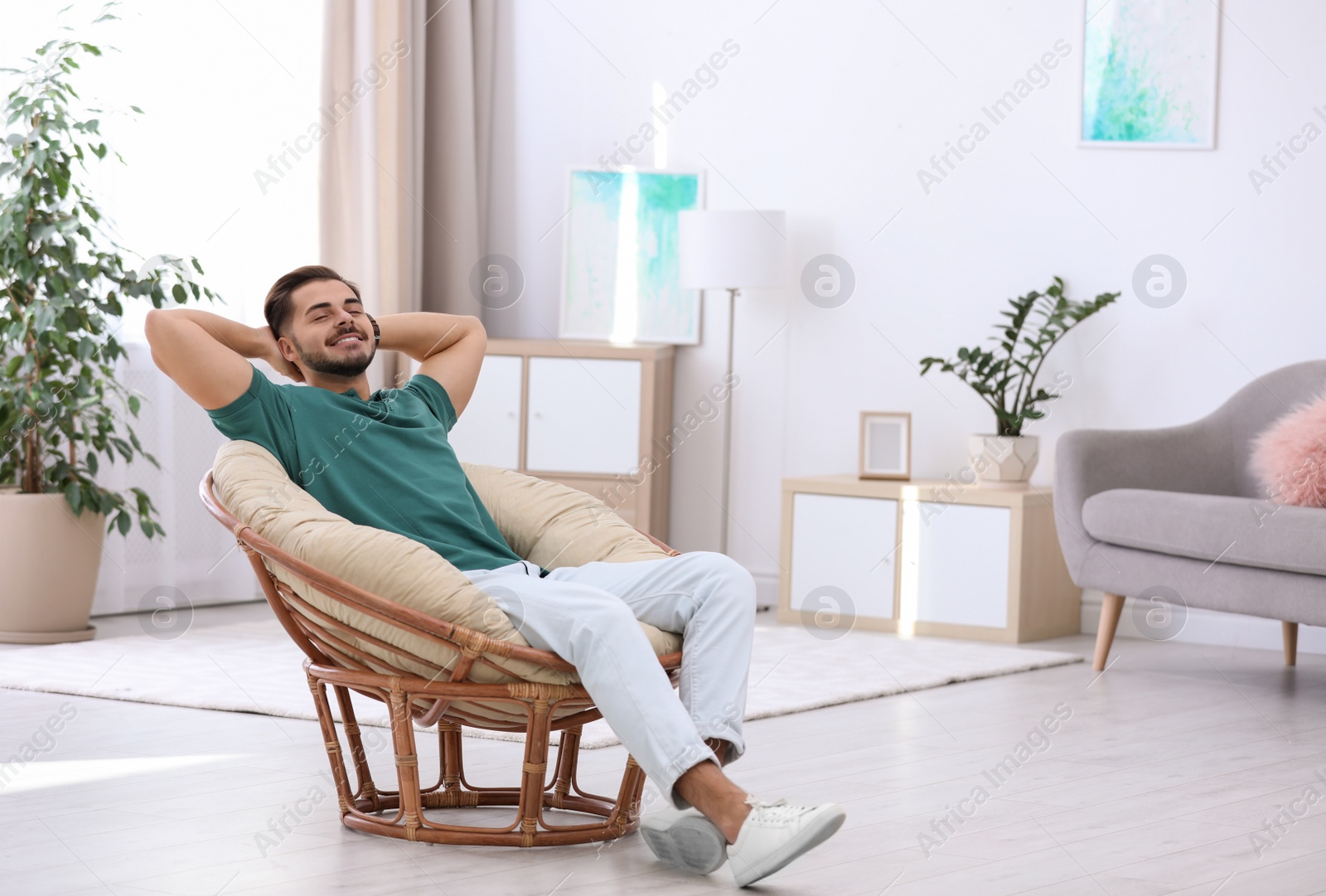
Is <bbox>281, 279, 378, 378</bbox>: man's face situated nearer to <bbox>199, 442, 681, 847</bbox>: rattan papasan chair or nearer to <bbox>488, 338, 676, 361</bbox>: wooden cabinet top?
<bbox>199, 442, 681, 847</bbox>: rattan papasan chair

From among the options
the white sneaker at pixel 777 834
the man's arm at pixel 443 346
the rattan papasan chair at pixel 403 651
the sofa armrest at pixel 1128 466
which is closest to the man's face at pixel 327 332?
the man's arm at pixel 443 346

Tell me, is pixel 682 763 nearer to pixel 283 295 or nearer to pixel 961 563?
pixel 283 295

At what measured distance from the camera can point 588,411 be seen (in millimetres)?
5250

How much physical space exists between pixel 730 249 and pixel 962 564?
1.29 metres

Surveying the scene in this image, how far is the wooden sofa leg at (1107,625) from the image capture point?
411 centimetres

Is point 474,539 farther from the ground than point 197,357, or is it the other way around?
point 197,357

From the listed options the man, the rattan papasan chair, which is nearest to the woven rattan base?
the rattan papasan chair

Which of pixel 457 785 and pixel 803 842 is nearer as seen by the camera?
pixel 803 842

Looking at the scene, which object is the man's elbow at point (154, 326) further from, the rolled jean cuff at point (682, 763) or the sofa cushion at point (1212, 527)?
the sofa cushion at point (1212, 527)

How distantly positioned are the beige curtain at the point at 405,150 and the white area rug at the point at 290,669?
45.2 inches

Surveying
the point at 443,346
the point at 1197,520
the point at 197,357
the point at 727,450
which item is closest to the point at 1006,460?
the point at 1197,520

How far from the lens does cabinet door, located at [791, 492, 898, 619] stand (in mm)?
4781

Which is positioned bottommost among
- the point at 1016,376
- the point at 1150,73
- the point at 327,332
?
the point at 1016,376

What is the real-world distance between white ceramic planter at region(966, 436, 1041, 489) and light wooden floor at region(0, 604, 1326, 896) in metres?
1.03
